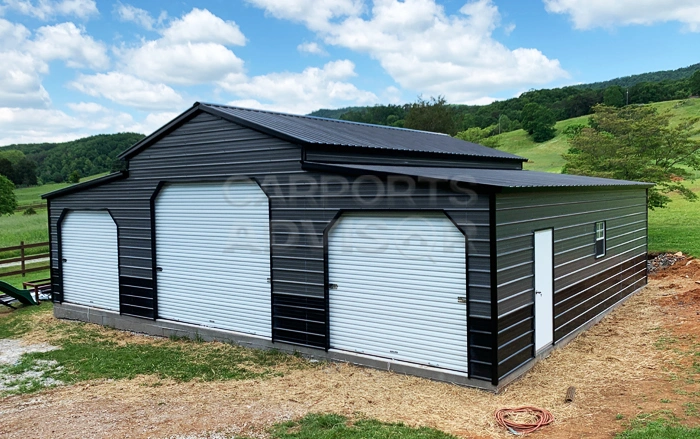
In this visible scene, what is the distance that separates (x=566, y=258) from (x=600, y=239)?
7.58ft

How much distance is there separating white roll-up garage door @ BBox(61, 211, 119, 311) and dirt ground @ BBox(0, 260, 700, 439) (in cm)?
479

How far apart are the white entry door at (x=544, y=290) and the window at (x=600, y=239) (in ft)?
8.99

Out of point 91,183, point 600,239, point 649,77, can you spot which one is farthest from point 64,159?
point 649,77

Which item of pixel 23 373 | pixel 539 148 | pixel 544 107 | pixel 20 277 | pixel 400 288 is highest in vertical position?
pixel 544 107

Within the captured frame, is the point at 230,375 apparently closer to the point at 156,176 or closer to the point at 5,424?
the point at 5,424

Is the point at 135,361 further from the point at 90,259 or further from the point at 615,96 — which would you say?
the point at 615,96

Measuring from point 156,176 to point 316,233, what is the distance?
4.40 meters

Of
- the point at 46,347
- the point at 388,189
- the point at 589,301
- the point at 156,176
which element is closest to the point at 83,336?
the point at 46,347

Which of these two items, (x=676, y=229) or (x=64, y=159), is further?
(x=64, y=159)

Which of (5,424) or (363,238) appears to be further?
(363,238)

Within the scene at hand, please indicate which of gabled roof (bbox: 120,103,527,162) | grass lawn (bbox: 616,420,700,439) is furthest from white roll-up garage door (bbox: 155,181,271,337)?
grass lawn (bbox: 616,420,700,439)

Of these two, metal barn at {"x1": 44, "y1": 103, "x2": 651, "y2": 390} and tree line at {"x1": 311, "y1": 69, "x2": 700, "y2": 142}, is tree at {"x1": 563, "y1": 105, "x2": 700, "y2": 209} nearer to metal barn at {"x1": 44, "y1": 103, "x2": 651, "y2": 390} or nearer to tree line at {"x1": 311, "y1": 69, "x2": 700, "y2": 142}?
metal barn at {"x1": 44, "y1": 103, "x2": 651, "y2": 390}

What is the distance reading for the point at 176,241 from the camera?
11.6 metres

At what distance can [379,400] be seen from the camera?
7.40 meters
